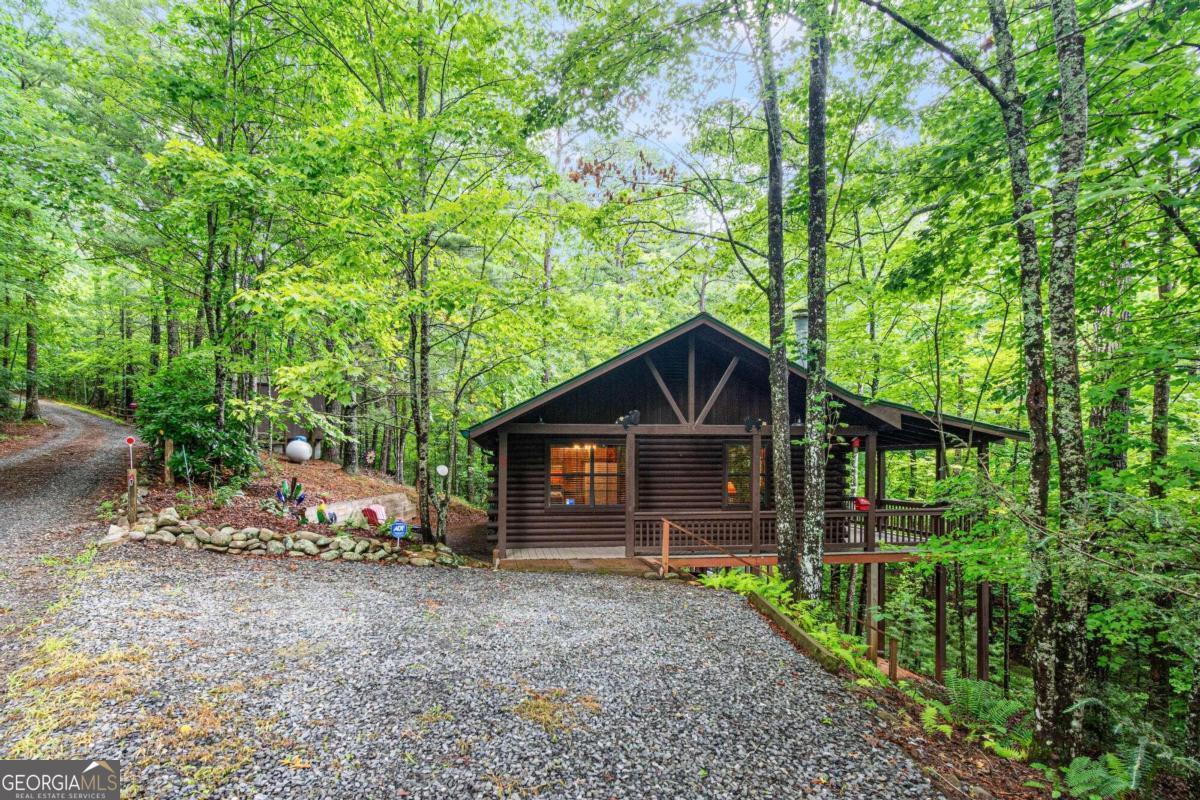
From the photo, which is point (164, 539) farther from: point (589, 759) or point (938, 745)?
point (938, 745)

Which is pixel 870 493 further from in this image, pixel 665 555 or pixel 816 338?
pixel 816 338

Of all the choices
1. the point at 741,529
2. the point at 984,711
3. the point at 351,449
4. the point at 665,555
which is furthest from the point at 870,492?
the point at 351,449

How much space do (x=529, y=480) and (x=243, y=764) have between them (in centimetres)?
813

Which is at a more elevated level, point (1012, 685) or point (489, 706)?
point (489, 706)

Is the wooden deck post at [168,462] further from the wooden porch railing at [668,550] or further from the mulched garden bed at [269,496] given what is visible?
the wooden porch railing at [668,550]

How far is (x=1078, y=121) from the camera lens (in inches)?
160

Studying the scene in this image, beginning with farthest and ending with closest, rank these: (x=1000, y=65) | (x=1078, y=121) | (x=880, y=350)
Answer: (x=880, y=350) < (x=1000, y=65) < (x=1078, y=121)

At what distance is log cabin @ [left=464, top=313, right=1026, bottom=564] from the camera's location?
31.6 ft

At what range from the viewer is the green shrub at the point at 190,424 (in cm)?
906

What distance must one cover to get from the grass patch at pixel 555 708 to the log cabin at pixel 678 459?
5.49m

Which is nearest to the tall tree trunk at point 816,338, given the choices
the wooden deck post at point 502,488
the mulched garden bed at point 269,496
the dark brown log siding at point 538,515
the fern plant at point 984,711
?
the fern plant at point 984,711

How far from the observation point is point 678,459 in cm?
1155

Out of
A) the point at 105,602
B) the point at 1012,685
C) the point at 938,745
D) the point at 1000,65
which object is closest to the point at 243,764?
the point at 105,602

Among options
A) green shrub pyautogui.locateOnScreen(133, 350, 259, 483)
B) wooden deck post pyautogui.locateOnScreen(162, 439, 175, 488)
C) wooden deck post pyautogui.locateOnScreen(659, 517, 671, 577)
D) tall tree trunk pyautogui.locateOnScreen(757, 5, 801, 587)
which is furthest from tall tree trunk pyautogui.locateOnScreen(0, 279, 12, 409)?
tall tree trunk pyautogui.locateOnScreen(757, 5, 801, 587)
